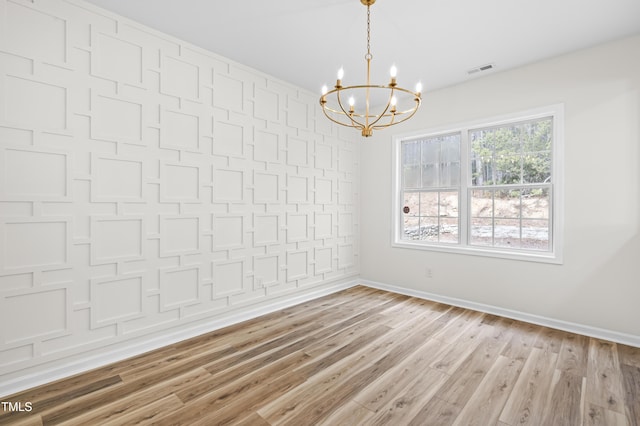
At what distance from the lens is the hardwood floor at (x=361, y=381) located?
183 centimetres

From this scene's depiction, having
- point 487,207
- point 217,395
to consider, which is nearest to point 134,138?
point 217,395

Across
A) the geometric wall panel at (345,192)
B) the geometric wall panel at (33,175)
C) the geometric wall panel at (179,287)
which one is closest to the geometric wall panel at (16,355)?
the geometric wall panel at (179,287)

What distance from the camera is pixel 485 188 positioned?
12.2 ft

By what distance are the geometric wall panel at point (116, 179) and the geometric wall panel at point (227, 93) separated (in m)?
1.03

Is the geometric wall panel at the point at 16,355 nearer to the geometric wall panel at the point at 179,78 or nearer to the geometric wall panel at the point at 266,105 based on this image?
the geometric wall panel at the point at 179,78

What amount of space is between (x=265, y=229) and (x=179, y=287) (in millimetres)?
1100

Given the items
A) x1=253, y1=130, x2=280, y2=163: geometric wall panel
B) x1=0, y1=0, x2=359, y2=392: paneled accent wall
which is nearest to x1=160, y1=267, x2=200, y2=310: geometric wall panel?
x1=0, y1=0, x2=359, y2=392: paneled accent wall

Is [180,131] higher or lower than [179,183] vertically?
higher

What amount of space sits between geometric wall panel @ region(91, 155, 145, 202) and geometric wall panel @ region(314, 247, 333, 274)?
231 cm

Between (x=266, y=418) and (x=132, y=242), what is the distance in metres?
1.75

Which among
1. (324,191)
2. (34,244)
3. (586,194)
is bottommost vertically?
(34,244)

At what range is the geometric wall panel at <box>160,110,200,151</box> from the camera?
274 centimetres

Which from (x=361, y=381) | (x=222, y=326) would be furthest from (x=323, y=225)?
(x=361, y=381)

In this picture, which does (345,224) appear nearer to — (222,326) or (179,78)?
(222,326)
